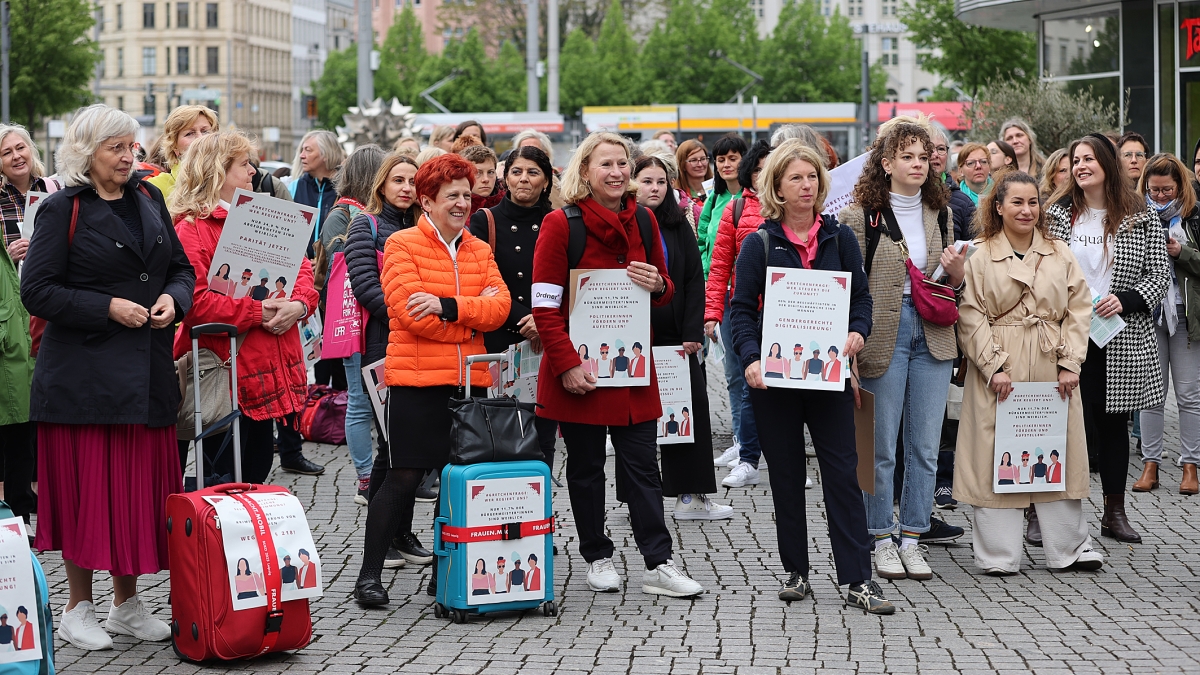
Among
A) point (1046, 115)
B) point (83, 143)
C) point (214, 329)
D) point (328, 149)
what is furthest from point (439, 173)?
Answer: point (1046, 115)

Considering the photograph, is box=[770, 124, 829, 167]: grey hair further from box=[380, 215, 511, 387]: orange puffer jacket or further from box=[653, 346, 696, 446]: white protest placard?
box=[380, 215, 511, 387]: orange puffer jacket

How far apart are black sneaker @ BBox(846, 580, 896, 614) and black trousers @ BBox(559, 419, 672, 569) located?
85 cm

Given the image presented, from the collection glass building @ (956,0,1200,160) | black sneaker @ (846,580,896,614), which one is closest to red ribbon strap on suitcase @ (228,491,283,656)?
black sneaker @ (846,580,896,614)

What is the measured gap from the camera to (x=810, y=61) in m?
69.3

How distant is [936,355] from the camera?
6820mm

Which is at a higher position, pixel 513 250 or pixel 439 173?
pixel 439 173

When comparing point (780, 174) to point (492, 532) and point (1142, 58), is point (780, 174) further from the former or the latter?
point (1142, 58)

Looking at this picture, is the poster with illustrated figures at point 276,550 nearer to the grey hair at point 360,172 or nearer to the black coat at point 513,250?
the black coat at point 513,250

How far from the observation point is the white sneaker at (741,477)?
9344 millimetres

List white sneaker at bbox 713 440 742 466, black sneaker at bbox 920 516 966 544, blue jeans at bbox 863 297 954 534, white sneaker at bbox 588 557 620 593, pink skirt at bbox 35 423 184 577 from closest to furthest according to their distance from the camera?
1. pink skirt at bbox 35 423 184 577
2. white sneaker at bbox 588 557 620 593
3. blue jeans at bbox 863 297 954 534
4. black sneaker at bbox 920 516 966 544
5. white sneaker at bbox 713 440 742 466

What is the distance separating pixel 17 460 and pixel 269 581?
3213mm

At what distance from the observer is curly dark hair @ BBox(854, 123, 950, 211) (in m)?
6.71

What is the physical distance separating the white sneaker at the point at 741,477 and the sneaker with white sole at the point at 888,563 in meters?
2.36

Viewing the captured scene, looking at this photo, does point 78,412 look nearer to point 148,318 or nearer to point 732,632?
point 148,318
